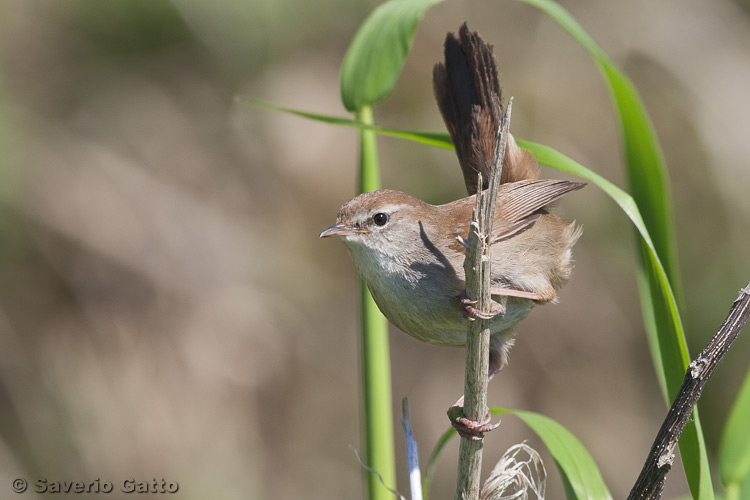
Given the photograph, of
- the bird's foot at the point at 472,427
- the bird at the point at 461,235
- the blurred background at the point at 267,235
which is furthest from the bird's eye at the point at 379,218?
the blurred background at the point at 267,235

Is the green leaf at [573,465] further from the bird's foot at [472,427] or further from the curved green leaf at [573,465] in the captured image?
the bird's foot at [472,427]

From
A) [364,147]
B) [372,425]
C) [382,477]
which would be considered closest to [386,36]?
[364,147]

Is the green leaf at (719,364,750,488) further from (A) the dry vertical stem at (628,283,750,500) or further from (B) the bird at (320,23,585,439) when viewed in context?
(B) the bird at (320,23,585,439)

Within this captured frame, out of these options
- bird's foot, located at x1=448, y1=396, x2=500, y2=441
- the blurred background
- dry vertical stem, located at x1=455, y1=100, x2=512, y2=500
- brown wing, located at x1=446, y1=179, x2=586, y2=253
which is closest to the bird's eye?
brown wing, located at x1=446, y1=179, x2=586, y2=253

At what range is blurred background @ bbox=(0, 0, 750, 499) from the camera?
4.16 meters

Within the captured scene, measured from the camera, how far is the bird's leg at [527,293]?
216cm

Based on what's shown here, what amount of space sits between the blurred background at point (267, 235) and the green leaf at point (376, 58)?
8.39 ft

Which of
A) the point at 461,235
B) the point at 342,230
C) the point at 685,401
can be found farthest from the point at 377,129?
the point at 685,401

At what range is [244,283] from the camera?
4.44m

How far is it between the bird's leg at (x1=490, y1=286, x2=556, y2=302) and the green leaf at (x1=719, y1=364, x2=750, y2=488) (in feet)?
2.31

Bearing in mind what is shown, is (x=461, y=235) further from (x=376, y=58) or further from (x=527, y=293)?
(x=376, y=58)

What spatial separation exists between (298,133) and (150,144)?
958 mm

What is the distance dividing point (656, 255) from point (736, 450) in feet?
1.73

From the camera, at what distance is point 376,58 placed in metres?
2.01
